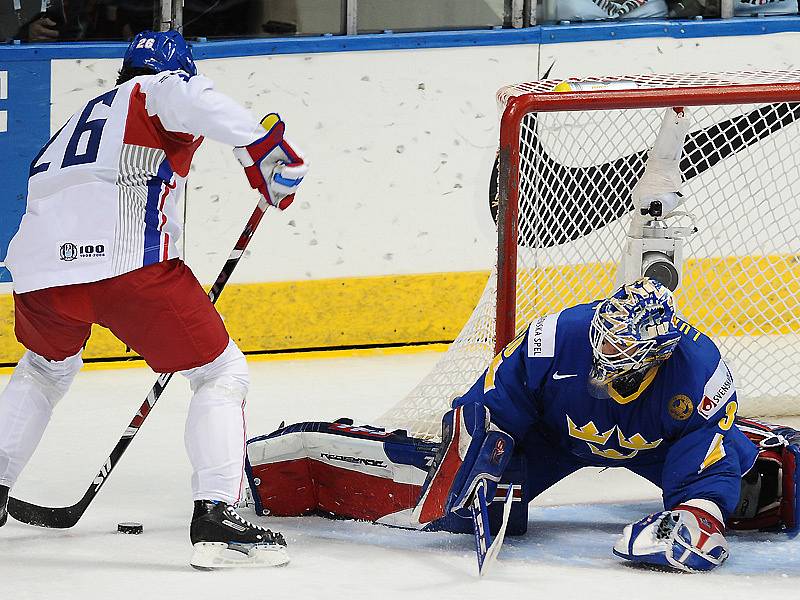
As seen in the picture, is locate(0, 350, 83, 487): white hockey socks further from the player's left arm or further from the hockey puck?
the player's left arm

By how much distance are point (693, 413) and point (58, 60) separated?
2573mm

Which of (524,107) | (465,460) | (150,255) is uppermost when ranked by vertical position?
(524,107)

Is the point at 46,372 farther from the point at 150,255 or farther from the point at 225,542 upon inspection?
the point at 225,542

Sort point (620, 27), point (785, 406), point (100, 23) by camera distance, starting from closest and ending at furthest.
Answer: point (785, 406) < point (100, 23) < point (620, 27)

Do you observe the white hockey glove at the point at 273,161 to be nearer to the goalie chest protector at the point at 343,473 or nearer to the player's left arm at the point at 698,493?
the goalie chest protector at the point at 343,473

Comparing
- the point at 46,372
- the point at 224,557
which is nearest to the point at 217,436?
the point at 224,557

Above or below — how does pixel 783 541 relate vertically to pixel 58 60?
below

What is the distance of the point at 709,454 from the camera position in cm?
320

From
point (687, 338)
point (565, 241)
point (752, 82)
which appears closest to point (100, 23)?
point (565, 241)

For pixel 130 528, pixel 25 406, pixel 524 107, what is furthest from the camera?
pixel 524 107

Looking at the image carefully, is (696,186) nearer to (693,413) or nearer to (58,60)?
(693,413)

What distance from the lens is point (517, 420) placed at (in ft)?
10.9

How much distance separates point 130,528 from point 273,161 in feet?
3.01

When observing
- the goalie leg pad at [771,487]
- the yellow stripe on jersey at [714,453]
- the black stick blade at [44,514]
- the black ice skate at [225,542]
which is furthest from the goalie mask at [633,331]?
the black stick blade at [44,514]
